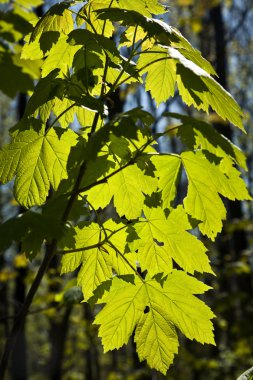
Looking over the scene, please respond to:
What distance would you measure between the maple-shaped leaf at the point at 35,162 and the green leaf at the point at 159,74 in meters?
0.36

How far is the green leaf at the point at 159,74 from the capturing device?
5.49ft

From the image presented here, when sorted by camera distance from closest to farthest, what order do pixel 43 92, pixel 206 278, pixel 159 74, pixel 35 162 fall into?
pixel 43 92
pixel 35 162
pixel 159 74
pixel 206 278

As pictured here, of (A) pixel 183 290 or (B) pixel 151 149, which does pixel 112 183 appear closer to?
(B) pixel 151 149

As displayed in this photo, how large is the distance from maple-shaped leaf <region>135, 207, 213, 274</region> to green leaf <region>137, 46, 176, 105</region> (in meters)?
0.44

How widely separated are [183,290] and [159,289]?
8 cm

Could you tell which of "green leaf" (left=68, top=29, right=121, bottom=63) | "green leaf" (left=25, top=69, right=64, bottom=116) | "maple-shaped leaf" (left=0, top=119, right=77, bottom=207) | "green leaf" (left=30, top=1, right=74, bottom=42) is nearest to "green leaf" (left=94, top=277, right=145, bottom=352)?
"maple-shaped leaf" (left=0, top=119, right=77, bottom=207)

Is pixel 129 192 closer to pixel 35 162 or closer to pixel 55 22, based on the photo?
pixel 35 162

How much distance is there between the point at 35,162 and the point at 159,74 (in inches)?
21.3

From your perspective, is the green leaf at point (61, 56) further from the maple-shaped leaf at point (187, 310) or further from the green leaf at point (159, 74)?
the maple-shaped leaf at point (187, 310)

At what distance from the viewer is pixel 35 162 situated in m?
A: 1.61

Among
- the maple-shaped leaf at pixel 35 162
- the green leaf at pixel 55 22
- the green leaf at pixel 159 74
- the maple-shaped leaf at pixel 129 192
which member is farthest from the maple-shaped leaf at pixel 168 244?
the green leaf at pixel 55 22

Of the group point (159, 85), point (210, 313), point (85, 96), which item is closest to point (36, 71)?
point (159, 85)

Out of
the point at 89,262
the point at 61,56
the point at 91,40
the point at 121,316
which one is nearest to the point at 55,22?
the point at 61,56

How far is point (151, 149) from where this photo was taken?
167 cm
